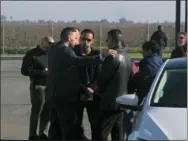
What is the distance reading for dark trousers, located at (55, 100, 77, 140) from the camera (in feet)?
22.8

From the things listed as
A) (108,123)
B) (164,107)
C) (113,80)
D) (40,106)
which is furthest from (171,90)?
(40,106)

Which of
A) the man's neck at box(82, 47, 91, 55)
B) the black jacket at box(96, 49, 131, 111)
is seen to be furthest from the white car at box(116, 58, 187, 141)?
the man's neck at box(82, 47, 91, 55)

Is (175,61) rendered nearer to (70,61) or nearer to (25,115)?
(70,61)

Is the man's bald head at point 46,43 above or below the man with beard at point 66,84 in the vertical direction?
above

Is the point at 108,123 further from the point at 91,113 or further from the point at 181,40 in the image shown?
the point at 181,40

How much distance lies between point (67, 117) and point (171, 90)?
1.62 meters

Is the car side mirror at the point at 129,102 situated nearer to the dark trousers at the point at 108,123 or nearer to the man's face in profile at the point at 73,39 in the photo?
the dark trousers at the point at 108,123

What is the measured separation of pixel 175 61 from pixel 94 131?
1432 mm

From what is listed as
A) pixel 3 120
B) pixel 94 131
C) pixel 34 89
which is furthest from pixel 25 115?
pixel 94 131

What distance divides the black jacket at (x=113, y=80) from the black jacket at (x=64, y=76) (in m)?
0.33

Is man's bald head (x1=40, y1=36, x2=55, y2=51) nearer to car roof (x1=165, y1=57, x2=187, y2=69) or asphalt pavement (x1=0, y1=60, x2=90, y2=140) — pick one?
asphalt pavement (x1=0, y1=60, x2=90, y2=140)

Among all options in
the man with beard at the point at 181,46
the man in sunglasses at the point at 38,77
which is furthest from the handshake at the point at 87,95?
the man with beard at the point at 181,46

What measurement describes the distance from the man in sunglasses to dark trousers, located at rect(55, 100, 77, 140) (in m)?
1.14

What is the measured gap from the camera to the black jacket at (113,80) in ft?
21.7
